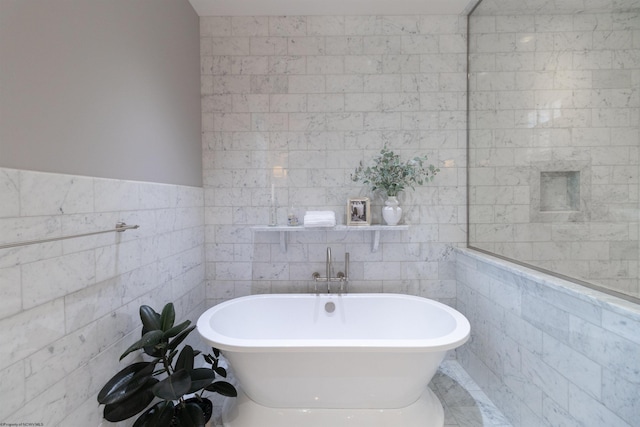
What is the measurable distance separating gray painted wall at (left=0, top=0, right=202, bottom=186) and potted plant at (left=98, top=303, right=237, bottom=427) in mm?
812

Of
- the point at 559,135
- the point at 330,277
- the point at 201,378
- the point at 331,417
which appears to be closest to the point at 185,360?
the point at 201,378

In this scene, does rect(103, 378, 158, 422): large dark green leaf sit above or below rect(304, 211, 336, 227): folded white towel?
below

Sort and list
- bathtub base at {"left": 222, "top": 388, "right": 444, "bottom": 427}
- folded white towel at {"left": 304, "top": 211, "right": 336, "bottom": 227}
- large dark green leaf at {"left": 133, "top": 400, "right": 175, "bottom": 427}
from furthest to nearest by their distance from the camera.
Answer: folded white towel at {"left": 304, "top": 211, "right": 336, "bottom": 227} → bathtub base at {"left": 222, "top": 388, "right": 444, "bottom": 427} → large dark green leaf at {"left": 133, "top": 400, "right": 175, "bottom": 427}

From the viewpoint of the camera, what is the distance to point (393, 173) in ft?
7.45

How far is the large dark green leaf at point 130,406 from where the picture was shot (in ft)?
3.88

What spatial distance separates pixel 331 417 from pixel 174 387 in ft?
3.09

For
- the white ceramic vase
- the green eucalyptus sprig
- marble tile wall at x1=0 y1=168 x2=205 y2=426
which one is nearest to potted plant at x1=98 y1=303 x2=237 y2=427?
marble tile wall at x1=0 y1=168 x2=205 y2=426

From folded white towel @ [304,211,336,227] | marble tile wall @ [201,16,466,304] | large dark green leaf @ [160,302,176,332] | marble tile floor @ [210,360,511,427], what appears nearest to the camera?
large dark green leaf @ [160,302,176,332]

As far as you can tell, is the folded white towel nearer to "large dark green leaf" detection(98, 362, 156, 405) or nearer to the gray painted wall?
the gray painted wall

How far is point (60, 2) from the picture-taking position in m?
1.10

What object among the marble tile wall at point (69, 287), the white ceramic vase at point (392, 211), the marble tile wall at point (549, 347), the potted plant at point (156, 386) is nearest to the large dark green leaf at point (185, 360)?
the potted plant at point (156, 386)

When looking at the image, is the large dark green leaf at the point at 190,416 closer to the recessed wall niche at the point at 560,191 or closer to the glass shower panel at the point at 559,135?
the glass shower panel at the point at 559,135

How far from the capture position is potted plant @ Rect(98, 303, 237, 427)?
3.92 ft

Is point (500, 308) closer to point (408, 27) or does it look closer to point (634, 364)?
point (634, 364)
